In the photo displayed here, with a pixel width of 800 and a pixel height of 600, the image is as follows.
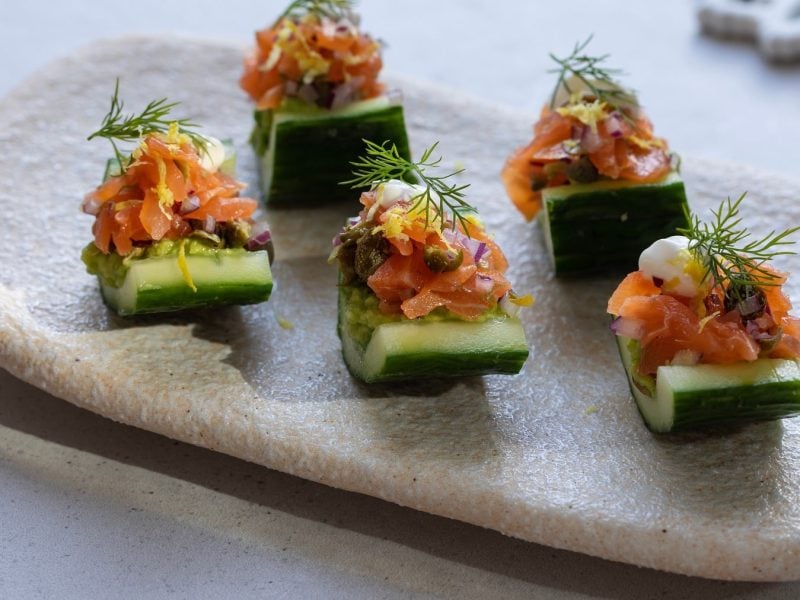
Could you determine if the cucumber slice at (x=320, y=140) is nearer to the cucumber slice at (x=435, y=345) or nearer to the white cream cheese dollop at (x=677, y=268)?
the cucumber slice at (x=435, y=345)

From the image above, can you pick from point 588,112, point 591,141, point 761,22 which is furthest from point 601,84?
point 761,22

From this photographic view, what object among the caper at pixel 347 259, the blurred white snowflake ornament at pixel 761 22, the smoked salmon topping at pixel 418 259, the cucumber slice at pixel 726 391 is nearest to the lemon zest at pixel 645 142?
the smoked salmon topping at pixel 418 259

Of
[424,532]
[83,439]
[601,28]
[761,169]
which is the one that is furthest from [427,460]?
[601,28]

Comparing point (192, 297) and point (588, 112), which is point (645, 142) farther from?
point (192, 297)

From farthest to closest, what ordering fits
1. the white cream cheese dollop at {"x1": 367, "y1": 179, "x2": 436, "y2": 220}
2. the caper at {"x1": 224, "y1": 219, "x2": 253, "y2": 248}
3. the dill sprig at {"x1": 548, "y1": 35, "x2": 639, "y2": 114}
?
the dill sprig at {"x1": 548, "y1": 35, "x2": 639, "y2": 114}
the caper at {"x1": 224, "y1": 219, "x2": 253, "y2": 248}
the white cream cheese dollop at {"x1": 367, "y1": 179, "x2": 436, "y2": 220}

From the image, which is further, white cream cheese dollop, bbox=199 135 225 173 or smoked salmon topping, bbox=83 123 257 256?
white cream cheese dollop, bbox=199 135 225 173

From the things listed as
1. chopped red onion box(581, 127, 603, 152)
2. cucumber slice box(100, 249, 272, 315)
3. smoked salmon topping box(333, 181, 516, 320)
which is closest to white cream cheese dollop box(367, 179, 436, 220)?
smoked salmon topping box(333, 181, 516, 320)

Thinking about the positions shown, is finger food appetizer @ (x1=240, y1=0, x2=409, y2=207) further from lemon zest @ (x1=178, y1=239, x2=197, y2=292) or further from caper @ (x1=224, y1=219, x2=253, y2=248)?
lemon zest @ (x1=178, y1=239, x2=197, y2=292)
